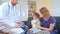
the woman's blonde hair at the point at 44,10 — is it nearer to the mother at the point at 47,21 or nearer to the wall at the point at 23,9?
the mother at the point at 47,21

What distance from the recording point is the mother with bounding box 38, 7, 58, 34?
1.97m

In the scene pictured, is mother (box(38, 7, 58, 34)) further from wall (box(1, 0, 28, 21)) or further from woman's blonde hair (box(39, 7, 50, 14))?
wall (box(1, 0, 28, 21))

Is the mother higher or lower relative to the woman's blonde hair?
lower

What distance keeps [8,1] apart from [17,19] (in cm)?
25

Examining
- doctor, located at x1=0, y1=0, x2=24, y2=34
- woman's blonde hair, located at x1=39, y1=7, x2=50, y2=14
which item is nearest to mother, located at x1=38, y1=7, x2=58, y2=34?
woman's blonde hair, located at x1=39, y1=7, x2=50, y2=14

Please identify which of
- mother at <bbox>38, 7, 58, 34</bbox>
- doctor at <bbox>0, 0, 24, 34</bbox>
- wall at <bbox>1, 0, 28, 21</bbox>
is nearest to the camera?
doctor at <bbox>0, 0, 24, 34</bbox>

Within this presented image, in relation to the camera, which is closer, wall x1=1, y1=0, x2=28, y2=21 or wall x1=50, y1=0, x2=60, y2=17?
wall x1=1, y1=0, x2=28, y2=21

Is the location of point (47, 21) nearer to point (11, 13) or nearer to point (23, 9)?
point (23, 9)

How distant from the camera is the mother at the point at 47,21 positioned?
6.47 ft

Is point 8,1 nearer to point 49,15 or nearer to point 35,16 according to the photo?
point 35,16

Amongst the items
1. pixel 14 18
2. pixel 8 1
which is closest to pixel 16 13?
pixel 14 18

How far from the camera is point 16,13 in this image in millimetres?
1814

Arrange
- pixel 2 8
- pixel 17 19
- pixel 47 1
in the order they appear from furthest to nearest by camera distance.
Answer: pixel 47 1 < pixel 17 19 < pixel 2 8

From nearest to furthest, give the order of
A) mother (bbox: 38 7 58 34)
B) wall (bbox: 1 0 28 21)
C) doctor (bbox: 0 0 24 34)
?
doctor (bbox: 0 0 24 34)
wall (bbox: 1 0 28 21)
mother (bbox: 38 7 58 34)
